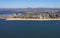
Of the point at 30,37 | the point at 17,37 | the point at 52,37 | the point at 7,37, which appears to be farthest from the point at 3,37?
the point at 52,37

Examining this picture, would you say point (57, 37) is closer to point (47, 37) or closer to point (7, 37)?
point (47, 37)

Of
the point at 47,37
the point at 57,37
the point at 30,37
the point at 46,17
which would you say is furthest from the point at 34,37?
the point at 46,17

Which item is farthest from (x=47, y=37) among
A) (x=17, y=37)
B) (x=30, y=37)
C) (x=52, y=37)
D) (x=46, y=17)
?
(x=46, y=17)

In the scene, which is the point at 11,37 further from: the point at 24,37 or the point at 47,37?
the point at 47,37

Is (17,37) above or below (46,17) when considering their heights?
above

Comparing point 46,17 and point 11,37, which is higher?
point 11,37

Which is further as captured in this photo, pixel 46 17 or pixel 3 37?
pixel 46 17

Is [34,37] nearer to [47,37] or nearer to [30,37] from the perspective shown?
[30,37]
